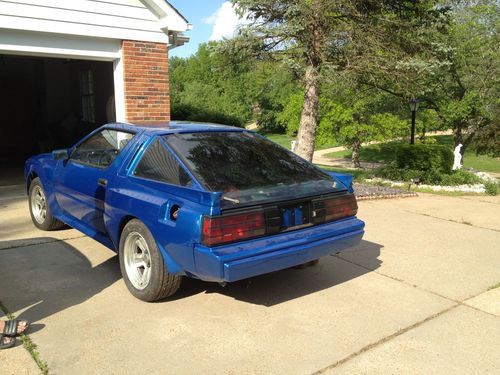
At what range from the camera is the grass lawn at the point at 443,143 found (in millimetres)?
26875

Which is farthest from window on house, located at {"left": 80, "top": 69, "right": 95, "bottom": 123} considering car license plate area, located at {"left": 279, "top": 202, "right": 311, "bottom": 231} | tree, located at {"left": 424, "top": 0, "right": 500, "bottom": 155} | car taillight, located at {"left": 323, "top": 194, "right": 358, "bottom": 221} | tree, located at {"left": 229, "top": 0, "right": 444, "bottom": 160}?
tree, located at {"left": 424, "top": 0, "right": 500, "bottom": 155}

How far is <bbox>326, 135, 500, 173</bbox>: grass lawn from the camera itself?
26.9 metres

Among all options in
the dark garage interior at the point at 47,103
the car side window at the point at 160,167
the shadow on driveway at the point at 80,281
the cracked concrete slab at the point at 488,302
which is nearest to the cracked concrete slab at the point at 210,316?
the shadow on driveway at the point at 80,281

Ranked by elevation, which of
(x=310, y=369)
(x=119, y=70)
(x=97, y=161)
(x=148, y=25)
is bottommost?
(x=310, y=369)

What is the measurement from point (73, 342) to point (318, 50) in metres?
7.53

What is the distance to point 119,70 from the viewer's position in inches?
321

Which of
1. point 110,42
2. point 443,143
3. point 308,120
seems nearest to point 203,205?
point 110,42

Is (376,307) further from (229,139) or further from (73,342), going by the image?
(73,342)

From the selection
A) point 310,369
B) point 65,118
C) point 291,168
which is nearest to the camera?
point 310,369

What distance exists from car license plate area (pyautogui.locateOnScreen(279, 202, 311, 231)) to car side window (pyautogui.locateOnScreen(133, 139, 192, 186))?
30.4 inches

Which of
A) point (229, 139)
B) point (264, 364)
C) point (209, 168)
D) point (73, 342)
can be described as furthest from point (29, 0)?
point (264, 364)

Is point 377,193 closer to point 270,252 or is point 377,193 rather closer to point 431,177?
point 431,177

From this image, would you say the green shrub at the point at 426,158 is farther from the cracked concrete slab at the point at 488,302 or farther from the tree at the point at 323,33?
the cracked concrete slab at the point at 488,302

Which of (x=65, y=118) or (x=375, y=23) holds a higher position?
(x=375, y=23)
